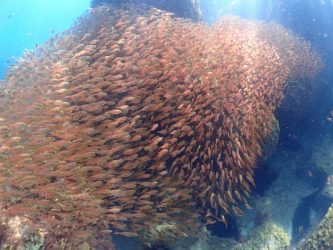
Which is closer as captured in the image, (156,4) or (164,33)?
(164,33)

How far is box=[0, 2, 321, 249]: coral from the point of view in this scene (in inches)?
215

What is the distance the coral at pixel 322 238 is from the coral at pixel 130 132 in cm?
180

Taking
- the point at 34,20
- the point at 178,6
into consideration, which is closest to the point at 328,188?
the point at 178,6

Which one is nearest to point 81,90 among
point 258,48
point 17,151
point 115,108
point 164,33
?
point 115,108

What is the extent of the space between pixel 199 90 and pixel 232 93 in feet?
3.84

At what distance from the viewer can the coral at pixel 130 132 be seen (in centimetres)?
545

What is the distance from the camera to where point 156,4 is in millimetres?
17281

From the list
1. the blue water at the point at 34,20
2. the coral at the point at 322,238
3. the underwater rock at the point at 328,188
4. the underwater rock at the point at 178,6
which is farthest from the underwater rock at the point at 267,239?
the blue water at the point at 34,20

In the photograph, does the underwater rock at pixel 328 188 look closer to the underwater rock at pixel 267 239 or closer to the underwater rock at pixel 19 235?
the underwater rock at pixel 267 239

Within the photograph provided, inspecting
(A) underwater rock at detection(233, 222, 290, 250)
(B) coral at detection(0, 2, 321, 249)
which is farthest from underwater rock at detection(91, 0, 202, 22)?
(A) underwater rock at detection(233, 222, 290, 250)

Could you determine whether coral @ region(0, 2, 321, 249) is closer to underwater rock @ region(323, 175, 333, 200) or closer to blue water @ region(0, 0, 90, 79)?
underwater rock @ region(323, 175, 333, 200)

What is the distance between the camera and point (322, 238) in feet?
21.7

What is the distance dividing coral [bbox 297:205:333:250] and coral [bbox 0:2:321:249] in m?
1.80

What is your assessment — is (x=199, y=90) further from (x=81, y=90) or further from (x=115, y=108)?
(x=81, y=90)
